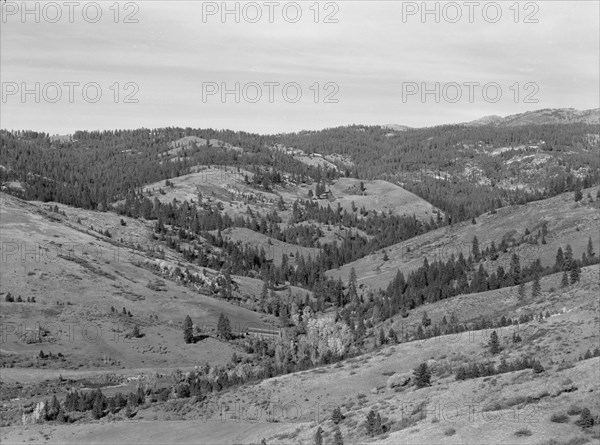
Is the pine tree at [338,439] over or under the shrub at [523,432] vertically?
under

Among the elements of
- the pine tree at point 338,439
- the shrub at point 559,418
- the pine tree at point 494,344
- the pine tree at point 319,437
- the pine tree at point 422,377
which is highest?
the shrub at point 559,418

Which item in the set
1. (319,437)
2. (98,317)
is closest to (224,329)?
(98,317)

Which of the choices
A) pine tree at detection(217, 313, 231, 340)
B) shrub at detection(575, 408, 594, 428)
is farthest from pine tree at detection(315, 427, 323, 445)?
pine tree at detection(217, 313, 231, 340)

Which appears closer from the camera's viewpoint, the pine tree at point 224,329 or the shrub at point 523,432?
the shrub at point 523,432

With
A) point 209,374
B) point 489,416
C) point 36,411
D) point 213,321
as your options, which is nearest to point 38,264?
point 213,321

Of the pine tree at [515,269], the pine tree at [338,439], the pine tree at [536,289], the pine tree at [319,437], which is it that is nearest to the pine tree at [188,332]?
the pine tree at [536,289]

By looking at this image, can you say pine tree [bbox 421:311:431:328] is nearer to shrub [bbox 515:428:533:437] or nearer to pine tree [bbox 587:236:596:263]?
pine tree [bbox 587:236:596:263]

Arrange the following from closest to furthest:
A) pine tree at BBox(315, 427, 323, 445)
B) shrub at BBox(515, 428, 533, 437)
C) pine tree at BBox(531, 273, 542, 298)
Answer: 1. shrub at BBox(515, 428, 533, 437)
2. pine tree at BBox(315, 427, 323, 445)
3. pine tree at BBox(531, 273, 542, 298)

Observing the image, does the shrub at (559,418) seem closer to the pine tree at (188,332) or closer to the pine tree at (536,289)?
the pine tree at (536,289)

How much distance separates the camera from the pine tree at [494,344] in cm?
9356

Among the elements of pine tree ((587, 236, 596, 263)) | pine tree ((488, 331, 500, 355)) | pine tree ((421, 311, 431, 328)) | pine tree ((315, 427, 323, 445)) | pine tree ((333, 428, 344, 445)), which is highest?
pine tree ((587, 236, 596, 263))

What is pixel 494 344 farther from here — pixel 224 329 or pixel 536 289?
pixel 224 329

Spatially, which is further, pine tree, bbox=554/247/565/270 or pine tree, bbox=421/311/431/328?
pine tree, bbox=554/247/565/270

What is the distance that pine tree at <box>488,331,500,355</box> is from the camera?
9356 cm
